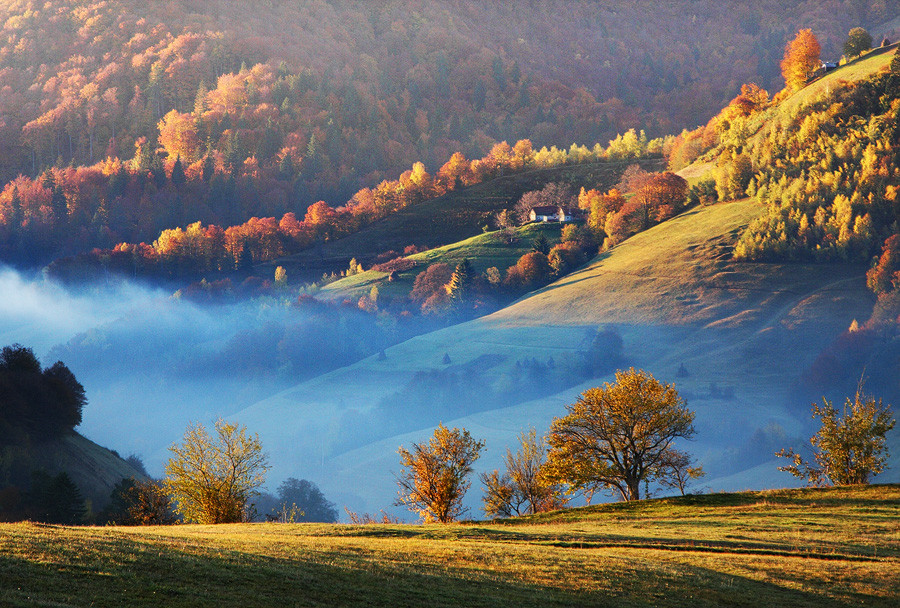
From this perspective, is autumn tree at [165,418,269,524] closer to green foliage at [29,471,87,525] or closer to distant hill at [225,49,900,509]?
green foliage at [29,471,87,525]

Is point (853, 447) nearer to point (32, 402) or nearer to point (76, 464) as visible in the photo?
point (76, 464)

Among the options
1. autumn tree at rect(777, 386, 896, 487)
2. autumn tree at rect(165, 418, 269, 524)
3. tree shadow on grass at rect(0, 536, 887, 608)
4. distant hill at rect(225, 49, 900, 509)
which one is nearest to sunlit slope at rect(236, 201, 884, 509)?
distant hill at rect(225, 49, 900, 509)

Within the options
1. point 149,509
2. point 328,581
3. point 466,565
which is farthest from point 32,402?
point 328,581

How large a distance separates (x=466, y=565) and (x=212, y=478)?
1354 inches

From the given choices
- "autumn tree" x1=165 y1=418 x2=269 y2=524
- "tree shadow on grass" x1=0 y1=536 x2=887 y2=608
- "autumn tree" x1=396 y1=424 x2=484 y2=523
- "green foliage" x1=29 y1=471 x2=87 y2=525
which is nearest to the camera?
"tree shadow on grass" x1=0 y1=536 x2=887 y2=608

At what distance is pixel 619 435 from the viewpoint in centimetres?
6166

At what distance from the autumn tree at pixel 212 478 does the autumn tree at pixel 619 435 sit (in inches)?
949

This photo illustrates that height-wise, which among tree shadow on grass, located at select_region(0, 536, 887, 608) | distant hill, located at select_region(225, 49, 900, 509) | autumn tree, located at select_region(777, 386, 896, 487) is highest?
distant hill, located at select_region(225, 49, 900, 509)

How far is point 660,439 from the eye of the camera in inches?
2418

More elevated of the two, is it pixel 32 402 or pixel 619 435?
pixel 32 402

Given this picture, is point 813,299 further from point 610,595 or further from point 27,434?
point 610,595

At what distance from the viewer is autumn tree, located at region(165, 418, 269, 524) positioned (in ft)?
192

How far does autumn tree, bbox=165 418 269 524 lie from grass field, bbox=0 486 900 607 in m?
14.6

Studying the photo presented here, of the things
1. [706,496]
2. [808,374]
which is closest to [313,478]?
[808,374]
